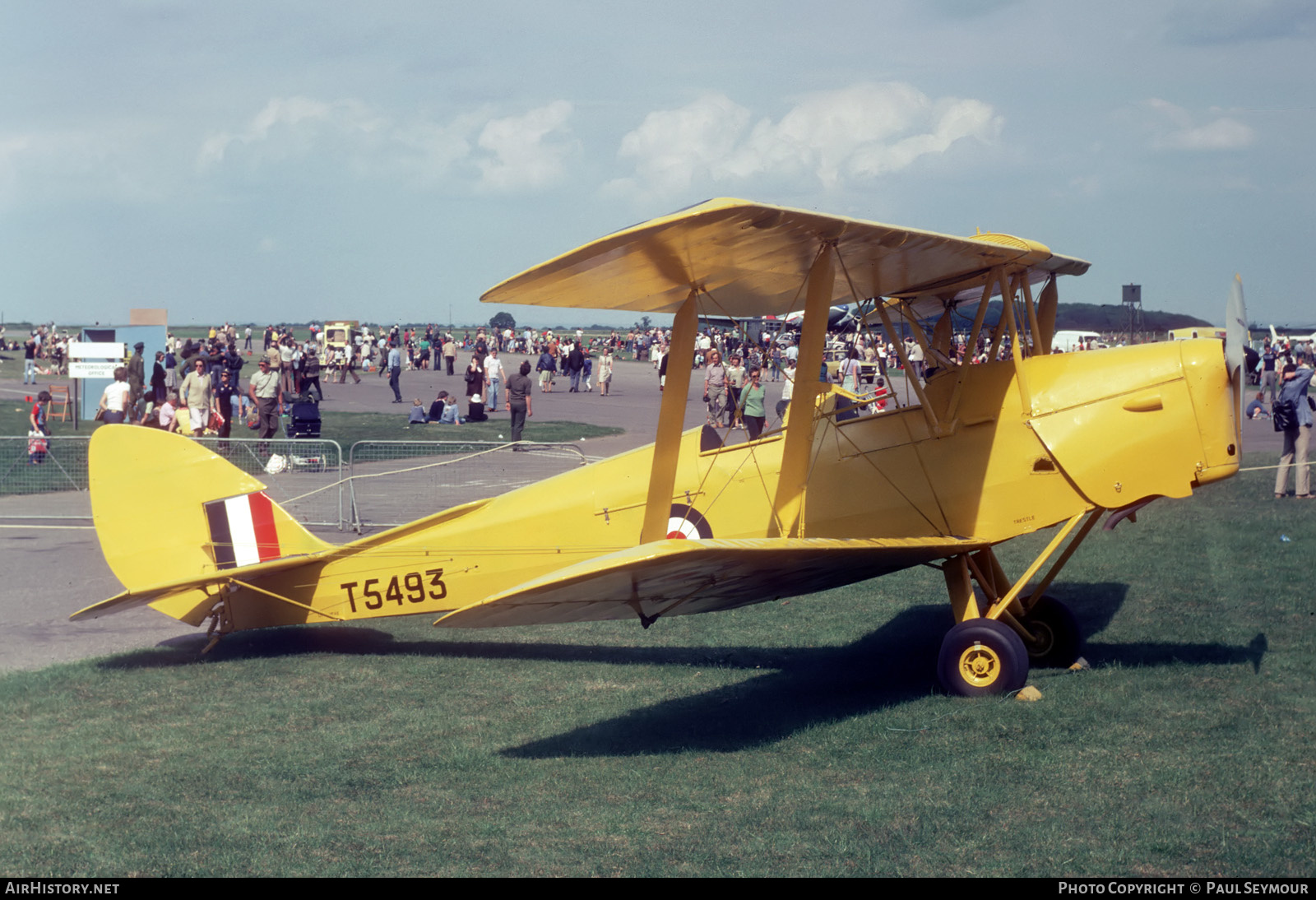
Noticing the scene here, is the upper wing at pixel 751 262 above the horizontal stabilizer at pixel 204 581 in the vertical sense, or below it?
above

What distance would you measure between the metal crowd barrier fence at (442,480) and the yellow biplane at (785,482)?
463cm

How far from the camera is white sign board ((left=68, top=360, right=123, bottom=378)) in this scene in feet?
77.7

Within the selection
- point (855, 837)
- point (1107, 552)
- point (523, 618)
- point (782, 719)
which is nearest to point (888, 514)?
point (782, 719)

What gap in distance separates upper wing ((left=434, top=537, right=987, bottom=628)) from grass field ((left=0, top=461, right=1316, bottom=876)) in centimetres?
65

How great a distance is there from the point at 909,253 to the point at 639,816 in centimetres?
361

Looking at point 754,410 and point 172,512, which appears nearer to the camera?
point 172,512

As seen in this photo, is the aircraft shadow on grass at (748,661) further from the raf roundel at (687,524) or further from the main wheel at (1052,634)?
the raf roundel at (687,524)

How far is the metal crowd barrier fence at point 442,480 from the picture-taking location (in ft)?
43.4

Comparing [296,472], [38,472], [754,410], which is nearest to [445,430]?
[754,410]

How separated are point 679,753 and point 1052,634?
307cm

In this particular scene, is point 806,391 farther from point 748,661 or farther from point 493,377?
point 493,377

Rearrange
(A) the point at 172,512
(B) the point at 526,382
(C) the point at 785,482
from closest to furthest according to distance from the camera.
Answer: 1. (C) the point at 785,482
2. (A) the point at 172,512
3. (B) the point at 526,382

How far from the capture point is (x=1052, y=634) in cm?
768

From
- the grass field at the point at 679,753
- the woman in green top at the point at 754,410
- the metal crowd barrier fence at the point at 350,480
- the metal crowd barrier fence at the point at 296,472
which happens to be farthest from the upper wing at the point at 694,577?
the woman in green top at the point at 754,410
